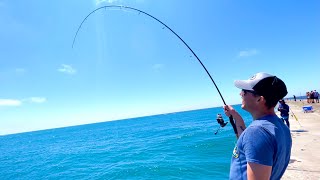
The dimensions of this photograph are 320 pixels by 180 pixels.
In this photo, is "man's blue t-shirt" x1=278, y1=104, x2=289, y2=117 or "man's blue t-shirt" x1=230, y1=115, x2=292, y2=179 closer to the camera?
"man's blue t-shirt" x1=230, y1=115, x2=292, y2=179

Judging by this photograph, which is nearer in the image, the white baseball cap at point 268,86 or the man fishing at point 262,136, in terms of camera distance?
the man fishing at point 262,136

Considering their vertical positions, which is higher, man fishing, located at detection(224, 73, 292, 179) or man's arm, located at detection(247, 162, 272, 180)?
man fishing, located at detection(224, 73, 292, 179)

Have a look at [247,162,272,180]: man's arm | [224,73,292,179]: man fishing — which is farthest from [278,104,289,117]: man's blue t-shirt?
[247,162,272,180]: man's arm

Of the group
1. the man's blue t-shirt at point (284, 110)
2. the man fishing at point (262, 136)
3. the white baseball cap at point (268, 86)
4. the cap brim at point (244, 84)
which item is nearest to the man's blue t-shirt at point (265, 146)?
the man fishing at point (262, 136)

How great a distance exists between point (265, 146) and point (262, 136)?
9cm

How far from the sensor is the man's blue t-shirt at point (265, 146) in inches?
70.2

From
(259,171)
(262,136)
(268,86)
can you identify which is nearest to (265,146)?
(262,136)

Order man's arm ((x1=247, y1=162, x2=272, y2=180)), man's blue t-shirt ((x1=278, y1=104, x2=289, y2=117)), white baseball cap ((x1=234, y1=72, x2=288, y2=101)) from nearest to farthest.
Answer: man's arm ((x1=247, y1=162, x2=272, y2=180))
white baseball cap ((x1=234, y1=72, x2=288, y2=101))
man's blue t-shirt ((x1=278, y1=104, x2=289, y2=117))

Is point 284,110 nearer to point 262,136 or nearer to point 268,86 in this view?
point 268,86

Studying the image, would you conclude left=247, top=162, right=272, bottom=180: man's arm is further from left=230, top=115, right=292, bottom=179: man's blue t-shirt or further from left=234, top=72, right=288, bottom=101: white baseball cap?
left=234, top=72, right=288, bottom=101: white baseball cap

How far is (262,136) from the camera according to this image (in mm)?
1810

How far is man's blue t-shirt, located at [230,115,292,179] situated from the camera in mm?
1783

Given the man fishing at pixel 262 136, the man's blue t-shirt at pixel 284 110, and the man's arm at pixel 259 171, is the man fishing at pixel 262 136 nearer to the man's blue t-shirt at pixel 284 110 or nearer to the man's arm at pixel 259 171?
the man's arm at pixel 259 171

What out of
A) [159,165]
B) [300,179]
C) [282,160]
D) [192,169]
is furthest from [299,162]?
[159,165]
